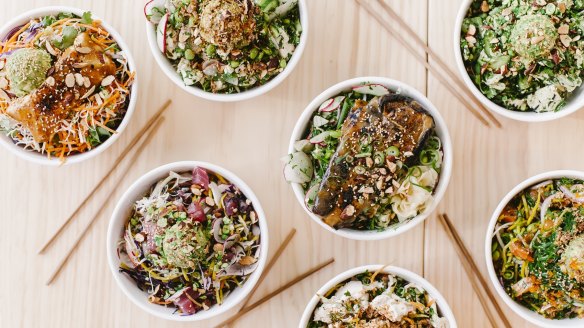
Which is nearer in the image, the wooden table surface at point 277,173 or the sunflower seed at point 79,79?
the sunflower seed at point 79,79

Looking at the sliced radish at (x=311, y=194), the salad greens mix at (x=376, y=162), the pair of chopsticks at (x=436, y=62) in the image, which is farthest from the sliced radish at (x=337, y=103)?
the pair of chopsticks at (x=436, y=62)

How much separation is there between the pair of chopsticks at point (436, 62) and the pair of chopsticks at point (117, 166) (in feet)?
2.55

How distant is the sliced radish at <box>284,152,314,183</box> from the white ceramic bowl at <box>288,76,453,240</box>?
0.8 inches

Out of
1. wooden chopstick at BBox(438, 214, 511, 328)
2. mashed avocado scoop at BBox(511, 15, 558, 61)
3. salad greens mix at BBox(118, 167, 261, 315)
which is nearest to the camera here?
mashed avocado scoop at BBox(511, 15, 558, 61)

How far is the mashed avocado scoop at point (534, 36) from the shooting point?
2049 millimetres

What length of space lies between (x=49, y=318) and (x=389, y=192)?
126 centimetres

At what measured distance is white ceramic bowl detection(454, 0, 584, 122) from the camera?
2.16 meters

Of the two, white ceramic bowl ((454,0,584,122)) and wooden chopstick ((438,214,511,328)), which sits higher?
white ceramic bowl ((454,0,584,122))

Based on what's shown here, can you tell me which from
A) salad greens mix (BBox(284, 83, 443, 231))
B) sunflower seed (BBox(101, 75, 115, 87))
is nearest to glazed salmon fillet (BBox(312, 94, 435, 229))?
salad greens mix (BBox(284, 83, 443, 231))

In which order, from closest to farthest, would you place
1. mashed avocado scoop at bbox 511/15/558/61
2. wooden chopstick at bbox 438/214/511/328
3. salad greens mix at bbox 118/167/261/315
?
mashed avocado scoop at bbox 511/15/558/61 < salad greens mix at bbox 118/167/261/315 < wooden chopstick at bbox 438/214/511/328

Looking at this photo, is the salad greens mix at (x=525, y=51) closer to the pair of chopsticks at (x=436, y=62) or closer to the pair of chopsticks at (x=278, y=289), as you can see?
the pair of chopsticks at (x=436, y=62)

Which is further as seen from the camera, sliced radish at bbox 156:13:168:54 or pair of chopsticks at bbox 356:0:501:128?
pair of chopsticks at bbox 356:0:501:128

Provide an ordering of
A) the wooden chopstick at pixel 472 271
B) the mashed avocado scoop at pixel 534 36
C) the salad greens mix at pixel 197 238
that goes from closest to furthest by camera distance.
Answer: the mashed avocado scoop at pixel 534 36, the salad greens mix at pixel 197 238, the wooden chopstick at pixel 472 271

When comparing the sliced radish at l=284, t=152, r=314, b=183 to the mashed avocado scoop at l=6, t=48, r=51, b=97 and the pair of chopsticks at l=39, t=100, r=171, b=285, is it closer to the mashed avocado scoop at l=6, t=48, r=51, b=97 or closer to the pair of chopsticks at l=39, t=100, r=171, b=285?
the pair of chopsticks at l=39, t=100, r=171, b=285
